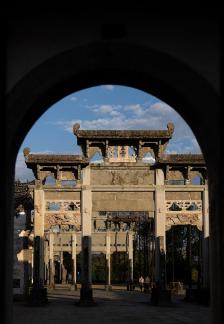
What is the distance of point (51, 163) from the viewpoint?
77.8 feet

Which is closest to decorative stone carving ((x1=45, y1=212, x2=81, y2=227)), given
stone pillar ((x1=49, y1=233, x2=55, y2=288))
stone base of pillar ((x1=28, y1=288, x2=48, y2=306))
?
stone base of pillar ((x1=28, y1=288, x2=48, y2=306))

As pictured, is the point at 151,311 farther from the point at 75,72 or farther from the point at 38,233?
the point at 75,72

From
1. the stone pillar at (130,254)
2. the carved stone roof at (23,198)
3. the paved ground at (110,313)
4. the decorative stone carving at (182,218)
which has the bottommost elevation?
the paved ground at (110,313)

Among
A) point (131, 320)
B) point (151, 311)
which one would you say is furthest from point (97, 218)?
point (131, 320)

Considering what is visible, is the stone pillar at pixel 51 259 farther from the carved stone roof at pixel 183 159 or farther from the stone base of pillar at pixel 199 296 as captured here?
the carved stone roof at pixel 183 159

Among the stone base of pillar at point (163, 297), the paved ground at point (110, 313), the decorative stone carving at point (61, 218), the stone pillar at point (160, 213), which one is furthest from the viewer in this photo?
the decorative stone carving at point (61, 218)

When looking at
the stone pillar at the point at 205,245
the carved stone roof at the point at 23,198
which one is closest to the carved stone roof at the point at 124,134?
the stone pillar at the point at 205,245

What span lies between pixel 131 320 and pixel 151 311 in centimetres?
330

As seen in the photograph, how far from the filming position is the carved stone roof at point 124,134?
906 inches

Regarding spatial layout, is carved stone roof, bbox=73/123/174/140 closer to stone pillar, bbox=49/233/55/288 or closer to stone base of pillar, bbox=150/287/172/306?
stone base of pillar, bbox=150/287/172/306

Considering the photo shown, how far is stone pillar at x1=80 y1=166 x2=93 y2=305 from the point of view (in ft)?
73.7

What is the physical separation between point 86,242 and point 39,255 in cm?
192

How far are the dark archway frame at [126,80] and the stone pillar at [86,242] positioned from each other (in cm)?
1519
